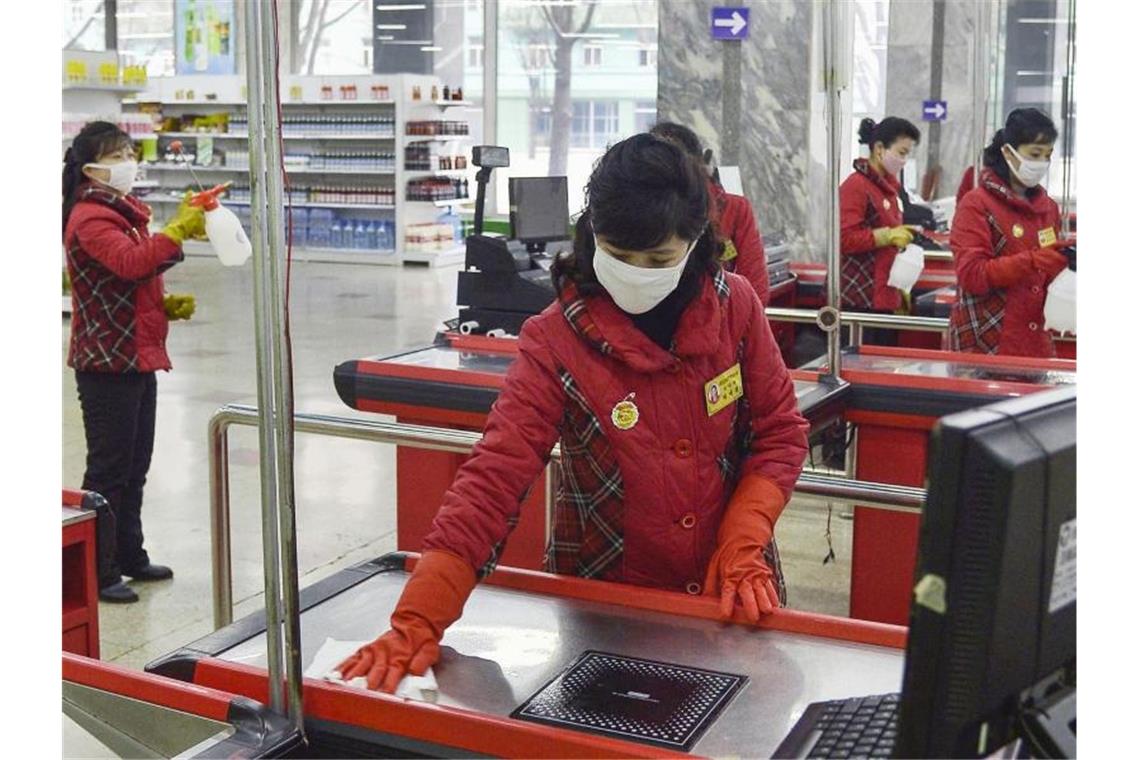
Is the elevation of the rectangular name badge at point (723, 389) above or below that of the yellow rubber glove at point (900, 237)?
below

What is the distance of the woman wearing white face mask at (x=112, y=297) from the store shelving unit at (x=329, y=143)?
1060 cm

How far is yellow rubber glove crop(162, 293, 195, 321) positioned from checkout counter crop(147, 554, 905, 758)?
278 cm

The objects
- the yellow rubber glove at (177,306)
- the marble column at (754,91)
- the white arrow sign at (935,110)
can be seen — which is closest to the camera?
the yellow rubber glove at (177,306)

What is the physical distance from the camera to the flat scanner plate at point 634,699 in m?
1.53

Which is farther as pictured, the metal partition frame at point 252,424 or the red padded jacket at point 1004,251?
the red padded jacket at point 1004,251

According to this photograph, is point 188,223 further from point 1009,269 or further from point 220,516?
point 1009,269

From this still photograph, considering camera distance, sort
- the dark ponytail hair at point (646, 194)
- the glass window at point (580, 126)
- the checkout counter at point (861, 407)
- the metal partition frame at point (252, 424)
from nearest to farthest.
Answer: the dark ponytail hair at point (646, 194) < the metal partition frame at point (252, 424) < the checkout counter at point (861, 407) < the glass window at point (580, 126)

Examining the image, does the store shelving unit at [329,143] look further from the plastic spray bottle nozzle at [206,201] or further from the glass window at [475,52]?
the plastic spray bottle nozzle at [206,201]

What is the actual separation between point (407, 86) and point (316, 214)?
201 cm

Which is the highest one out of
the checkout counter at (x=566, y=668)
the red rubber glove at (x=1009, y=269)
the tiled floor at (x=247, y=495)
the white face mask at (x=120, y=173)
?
the white face mask at (x=120, y=173)

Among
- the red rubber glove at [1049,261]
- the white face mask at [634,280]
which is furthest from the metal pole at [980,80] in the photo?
the white face mask at [634,280]

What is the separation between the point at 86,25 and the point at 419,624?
15.9 m

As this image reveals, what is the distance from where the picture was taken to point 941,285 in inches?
263

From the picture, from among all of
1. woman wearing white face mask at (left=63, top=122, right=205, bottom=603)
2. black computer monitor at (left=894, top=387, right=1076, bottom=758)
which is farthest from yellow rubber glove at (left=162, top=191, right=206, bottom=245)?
black computer monitor at (left=894, top=387, right=1076, bottom=758)
